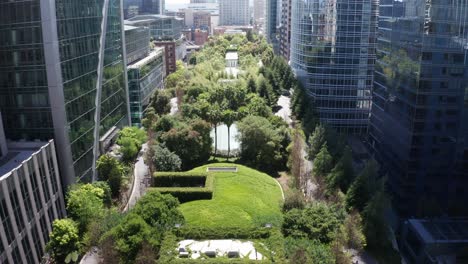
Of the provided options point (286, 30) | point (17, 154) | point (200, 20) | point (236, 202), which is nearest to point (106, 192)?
point (17, 154)

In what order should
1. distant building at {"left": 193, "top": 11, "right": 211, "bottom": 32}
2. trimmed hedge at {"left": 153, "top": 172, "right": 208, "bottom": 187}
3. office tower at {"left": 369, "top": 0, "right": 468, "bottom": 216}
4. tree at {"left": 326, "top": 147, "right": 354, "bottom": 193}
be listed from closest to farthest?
tree at {"left": 326, "top": 147, "right": 354, "bottom": 193}
office tower at {"left": 369, "top": 0, "right": 468, "bottom": 216}
trimmed hedge at {"left": 153, "top": 172, "right": 208, "bottom": 187}
distant building at {"left": 193, "top": 11, "right": 211, "bottom": 32}

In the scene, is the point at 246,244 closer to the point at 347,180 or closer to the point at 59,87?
the point at 347,180

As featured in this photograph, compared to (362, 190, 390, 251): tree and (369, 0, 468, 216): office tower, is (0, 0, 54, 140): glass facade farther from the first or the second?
(369, 0, 468, 216): office tower

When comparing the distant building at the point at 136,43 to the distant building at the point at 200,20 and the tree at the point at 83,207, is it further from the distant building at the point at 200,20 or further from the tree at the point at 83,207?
the distant building at the point at 200,20

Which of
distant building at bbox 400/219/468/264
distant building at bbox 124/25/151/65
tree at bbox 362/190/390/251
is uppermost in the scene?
distant building at bbox 124/25/151/65

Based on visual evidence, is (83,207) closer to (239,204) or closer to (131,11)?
(239,204)

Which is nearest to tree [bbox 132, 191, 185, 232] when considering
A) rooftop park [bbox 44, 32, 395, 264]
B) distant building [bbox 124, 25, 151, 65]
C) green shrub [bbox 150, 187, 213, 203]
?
rooftop park [bbox 44, 32, 395, 264]
